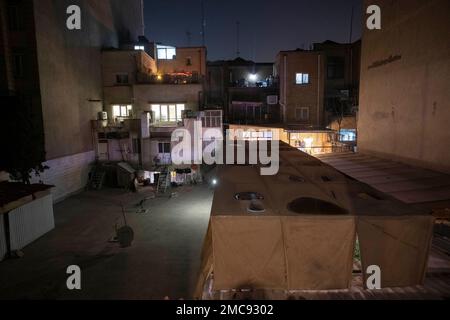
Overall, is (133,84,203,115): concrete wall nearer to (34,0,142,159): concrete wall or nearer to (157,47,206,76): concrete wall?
(34,0,142,159): concrete wall

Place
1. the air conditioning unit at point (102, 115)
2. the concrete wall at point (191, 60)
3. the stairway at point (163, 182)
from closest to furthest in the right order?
the stairway at point (163, 182) → the air conditioning unit at point (102, 115) → the concrete wall at point (191, 60)

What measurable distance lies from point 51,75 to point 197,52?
16.2 metres

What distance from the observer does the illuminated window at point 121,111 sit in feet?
100

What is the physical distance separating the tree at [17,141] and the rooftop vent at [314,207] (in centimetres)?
1664

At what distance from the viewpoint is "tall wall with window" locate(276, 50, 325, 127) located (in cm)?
A: 3112

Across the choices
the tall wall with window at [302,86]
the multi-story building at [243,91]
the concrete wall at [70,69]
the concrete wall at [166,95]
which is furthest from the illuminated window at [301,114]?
the concrete wall at [70,69]

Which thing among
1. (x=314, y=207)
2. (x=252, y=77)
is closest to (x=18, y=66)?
(x=314, y=207)

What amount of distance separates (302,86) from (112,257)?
25801 millimetres

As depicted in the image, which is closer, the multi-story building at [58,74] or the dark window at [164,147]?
the multi-story building at [58,74]

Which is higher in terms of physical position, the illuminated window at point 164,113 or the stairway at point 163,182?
the illuminated window at point 164,113

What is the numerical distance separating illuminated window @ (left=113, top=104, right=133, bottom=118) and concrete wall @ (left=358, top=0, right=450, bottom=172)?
76.8 feet

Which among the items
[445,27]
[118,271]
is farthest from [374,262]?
[118,271]

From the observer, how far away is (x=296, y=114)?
32.0 meters

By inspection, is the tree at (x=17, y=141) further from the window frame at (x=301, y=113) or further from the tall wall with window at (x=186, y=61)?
the window frame at (x=301, y=113)
